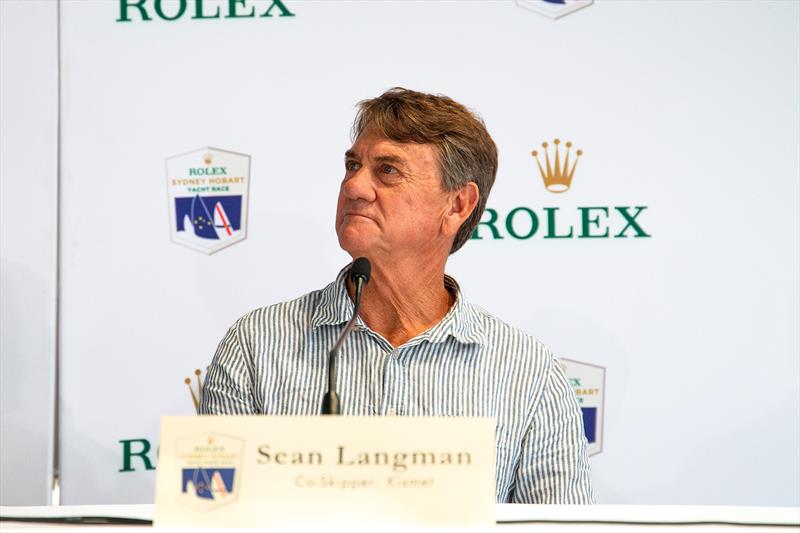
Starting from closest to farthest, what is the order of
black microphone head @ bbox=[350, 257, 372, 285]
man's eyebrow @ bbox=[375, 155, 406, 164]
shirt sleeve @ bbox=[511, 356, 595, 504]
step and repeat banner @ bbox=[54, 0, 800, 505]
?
black microphone head @ bbox=[350, 257, 372, 285], shirt sleeve @ bbox=[511, 356, 595, 504], man's eyebrow @ bbox=[375, 155, 406, 164], step and repeat banner @ bbox=[54, 0, 800, 505]

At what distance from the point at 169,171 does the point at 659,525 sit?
181 centimetres

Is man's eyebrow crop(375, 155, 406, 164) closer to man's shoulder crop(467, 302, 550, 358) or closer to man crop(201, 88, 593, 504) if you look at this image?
man crop(201, 88, 593, 504)

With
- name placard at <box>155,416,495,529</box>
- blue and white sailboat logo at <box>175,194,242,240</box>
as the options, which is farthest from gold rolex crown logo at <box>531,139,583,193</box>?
name placard at <box>155,416,495,529</box>

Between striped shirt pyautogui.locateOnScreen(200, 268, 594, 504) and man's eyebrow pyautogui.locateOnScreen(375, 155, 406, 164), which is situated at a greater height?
man's eyebrow pyautogui.locateOnScreen(375, 155, 406, 164)

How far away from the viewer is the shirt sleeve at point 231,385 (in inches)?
70.5

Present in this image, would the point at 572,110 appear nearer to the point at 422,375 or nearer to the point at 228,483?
the point at 422,375

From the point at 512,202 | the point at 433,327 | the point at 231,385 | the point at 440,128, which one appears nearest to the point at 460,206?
the point at 440,128

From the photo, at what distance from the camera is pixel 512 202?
2.47 m

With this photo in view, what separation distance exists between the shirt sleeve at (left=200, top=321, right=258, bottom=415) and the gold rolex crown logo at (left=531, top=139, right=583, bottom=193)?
1031 millimetres

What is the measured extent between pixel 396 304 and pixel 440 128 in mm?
385

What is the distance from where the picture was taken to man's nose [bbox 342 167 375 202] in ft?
6.00

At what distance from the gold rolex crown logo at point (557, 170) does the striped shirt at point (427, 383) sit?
0.72m

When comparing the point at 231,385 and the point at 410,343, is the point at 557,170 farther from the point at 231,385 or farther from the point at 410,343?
the point at 231,385

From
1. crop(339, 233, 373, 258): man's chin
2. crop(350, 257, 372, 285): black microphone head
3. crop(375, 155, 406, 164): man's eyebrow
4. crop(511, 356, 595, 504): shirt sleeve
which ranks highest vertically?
crop(375, 155, 406, 164): man's eyebrow
